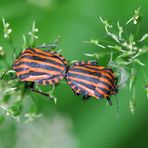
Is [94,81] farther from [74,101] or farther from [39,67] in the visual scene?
[74,101]

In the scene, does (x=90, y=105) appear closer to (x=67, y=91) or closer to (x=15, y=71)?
(x=67, y=91)

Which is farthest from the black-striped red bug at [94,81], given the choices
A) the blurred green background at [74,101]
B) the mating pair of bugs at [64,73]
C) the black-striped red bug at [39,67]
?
the blurred green background at [74,101]

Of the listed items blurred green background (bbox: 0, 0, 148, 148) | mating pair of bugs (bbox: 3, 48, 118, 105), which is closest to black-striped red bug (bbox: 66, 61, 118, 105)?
mating pair of bugs (bbox: 3, 48, 118, 105)

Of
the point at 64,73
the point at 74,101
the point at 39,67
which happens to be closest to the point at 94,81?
the point at 64,73

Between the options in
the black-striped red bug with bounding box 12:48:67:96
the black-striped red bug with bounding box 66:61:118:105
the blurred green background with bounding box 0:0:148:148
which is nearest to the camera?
the black-striped red bug with bounding box 66:61:118:105

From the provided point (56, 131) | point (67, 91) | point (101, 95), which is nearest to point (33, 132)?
point (56, 131)

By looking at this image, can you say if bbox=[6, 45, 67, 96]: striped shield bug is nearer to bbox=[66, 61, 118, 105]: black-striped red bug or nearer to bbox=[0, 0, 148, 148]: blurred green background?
bbox=[66, 61, 118, 105]: black-striped red bug
